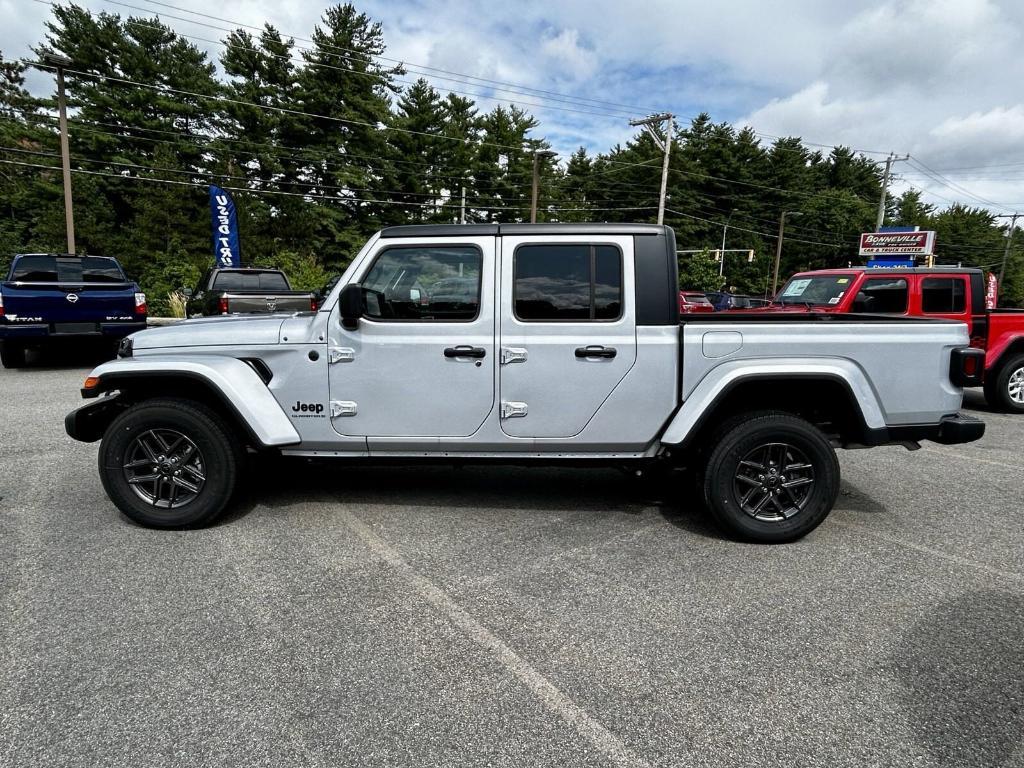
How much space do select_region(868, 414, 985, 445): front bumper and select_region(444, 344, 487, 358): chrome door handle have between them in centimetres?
246

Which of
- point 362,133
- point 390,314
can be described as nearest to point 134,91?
point 362,133

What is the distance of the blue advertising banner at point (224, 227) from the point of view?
21.9 m

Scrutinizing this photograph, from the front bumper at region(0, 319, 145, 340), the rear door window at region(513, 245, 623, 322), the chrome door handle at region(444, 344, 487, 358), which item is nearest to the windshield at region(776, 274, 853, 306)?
the rear door window at region(513, 245, 623, 322)

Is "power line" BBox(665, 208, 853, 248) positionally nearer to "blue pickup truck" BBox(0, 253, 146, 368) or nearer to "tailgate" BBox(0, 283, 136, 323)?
"blue pickup truck" BBox(0, 253, 146, 368)

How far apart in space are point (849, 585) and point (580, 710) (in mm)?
1876

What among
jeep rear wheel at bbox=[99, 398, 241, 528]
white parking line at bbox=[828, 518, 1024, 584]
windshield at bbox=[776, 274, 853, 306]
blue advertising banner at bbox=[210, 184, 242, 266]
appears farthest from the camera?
blue advertising banner at bbox=[210, 184, 242, 266]

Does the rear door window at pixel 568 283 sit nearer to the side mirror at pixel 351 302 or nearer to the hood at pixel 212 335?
the side mirror at pixel 351 302

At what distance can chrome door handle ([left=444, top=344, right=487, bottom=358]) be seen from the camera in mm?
3752

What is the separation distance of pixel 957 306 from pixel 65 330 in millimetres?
13249

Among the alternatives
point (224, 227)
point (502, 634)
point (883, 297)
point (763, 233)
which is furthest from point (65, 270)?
point (763, 233)

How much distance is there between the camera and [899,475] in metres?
5.42

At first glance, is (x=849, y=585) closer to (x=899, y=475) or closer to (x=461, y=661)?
(x=461, y=661)

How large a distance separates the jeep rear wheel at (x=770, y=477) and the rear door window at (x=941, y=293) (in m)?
6.15

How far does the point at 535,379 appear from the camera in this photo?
12.4 ft
